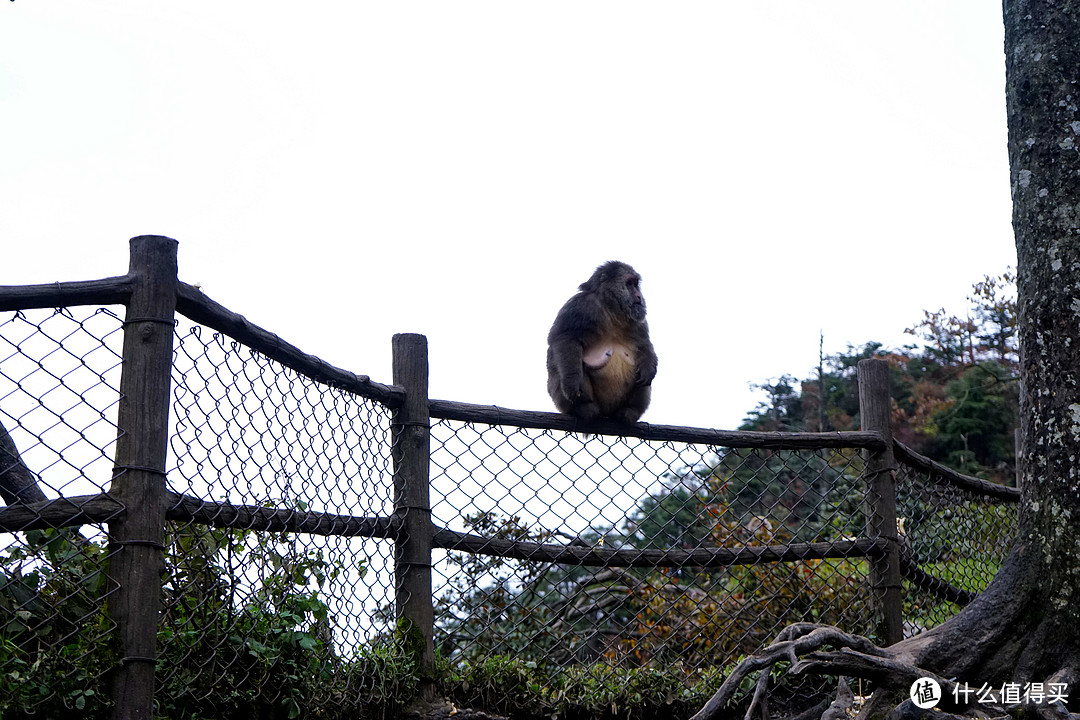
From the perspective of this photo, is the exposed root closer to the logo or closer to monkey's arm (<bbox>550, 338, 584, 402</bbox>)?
the logo

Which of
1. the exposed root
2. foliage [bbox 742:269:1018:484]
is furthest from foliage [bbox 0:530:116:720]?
foliage [bbox 742:269:1018:484]

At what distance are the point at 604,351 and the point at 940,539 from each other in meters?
1.88

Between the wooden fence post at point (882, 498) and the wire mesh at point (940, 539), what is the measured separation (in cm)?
21

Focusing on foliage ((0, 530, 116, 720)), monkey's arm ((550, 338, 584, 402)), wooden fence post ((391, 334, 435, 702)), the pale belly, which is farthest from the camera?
the pale belly

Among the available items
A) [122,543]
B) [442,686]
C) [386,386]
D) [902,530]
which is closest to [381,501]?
[386,386]

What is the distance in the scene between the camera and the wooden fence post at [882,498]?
436 cm

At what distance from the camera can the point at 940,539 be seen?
496cm

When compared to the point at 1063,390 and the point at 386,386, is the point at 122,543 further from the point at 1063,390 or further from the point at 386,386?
the point at 1063,390

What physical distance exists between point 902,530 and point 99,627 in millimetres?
3803

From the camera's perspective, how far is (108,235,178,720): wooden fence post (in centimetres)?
232

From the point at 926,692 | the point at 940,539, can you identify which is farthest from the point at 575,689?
the point at 940,539

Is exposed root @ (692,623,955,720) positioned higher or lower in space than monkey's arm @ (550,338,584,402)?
lower

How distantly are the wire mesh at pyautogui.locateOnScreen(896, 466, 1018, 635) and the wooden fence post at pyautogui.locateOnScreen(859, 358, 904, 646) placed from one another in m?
0.21

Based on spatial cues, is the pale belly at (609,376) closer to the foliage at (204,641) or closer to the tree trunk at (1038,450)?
the tree trunk at (1038,450)
